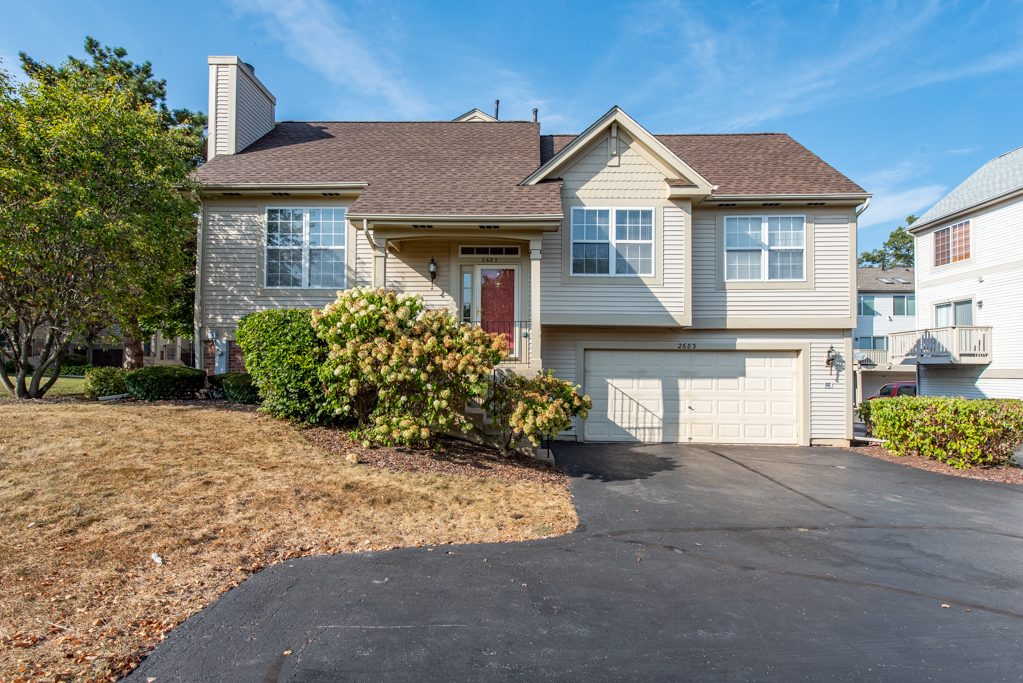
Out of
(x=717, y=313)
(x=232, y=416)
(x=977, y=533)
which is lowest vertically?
(x=977, y=533)

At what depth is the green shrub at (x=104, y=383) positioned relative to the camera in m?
11.5

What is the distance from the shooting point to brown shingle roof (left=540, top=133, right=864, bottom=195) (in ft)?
41.5

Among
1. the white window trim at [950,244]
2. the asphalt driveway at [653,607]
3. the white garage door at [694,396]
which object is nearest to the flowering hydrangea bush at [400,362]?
the asphalt driveway at [653,607]

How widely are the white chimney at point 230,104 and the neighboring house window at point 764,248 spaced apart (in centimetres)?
1222

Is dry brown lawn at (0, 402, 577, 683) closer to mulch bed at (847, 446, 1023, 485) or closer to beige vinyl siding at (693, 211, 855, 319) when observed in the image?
beige vinyl siding at (693, 211, 855, 319)

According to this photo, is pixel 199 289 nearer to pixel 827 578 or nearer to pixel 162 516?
pixel 162 516

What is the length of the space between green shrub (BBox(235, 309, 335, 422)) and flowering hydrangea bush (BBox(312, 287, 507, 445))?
0.24 metres

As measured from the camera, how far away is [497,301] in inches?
494

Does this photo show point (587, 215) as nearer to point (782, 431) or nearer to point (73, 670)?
point (782, 431)

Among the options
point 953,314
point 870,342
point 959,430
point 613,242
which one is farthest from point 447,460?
point 870,342

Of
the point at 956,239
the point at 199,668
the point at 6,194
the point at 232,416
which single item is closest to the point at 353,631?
the point at 199,668

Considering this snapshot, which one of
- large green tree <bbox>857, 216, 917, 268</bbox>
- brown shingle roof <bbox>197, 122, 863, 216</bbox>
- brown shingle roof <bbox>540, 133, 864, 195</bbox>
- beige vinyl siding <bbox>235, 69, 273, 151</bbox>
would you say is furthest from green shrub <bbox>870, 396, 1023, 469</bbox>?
large green tree <bbox>857, 216, 917, 268</bbox>

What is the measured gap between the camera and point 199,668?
3.43 meters

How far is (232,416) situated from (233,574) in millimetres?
5287
